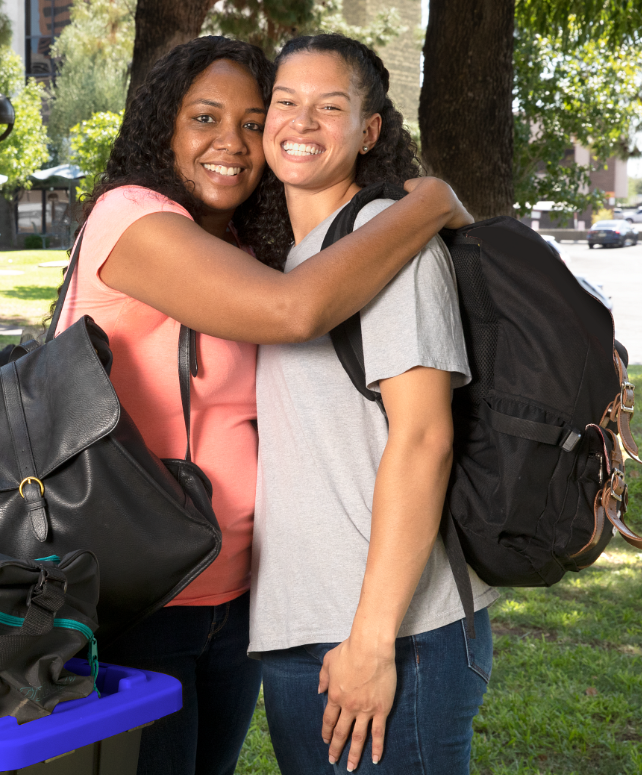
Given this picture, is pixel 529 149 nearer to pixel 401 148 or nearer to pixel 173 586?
pixel 401 148

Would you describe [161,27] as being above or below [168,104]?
above

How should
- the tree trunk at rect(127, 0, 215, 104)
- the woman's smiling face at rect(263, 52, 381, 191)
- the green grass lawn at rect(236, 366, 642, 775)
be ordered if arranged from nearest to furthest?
the woman's smiling face at rect(263, 52, 381, 191) → the green grass lawn at rect(236, 366, 642, 775) → the tree trunk at rect(127, 0, 215, 104)

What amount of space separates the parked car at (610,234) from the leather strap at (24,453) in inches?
1519

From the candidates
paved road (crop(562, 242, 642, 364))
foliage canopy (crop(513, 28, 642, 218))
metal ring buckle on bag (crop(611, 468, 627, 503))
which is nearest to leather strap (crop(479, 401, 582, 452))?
metal ring buckle on bag (crop(611, 468, 627, 503))

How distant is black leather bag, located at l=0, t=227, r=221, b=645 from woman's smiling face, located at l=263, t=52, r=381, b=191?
1.98 ft

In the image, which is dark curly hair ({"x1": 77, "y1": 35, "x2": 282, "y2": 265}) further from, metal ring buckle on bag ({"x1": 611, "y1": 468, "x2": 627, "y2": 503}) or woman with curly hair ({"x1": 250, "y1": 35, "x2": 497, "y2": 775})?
metal ring buckle on bag ({"x1": 611, "y1": 468, "x2": 627, "y2": 503})

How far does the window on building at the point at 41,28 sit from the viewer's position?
44.0 meters

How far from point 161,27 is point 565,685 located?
14.2 feet

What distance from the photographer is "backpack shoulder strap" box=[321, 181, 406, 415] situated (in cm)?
157

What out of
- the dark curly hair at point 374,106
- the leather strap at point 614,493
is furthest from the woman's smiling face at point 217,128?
the leather strap at point 614,493

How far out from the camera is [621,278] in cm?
2553

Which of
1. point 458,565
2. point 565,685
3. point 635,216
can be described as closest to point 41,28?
point 635,216

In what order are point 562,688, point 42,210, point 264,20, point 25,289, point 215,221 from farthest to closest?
point 42,210 → point 25,289 → point 264,20 → point 562,688 → point 215,221

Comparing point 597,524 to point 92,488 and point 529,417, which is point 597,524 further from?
point 92,488
